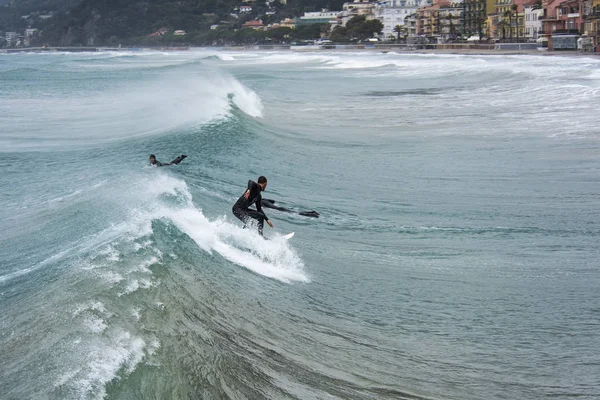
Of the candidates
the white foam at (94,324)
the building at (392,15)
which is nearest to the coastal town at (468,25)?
the building at (392,15)

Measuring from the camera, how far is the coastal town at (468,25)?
7925cm

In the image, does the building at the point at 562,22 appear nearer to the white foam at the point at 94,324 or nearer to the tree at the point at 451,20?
the tree at the point at 451,20

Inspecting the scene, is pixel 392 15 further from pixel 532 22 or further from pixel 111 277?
pixel 111 277

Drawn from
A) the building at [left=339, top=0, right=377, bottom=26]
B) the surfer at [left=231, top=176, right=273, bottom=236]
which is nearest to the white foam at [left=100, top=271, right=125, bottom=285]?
the surfer at [left=231, top=176, right=273, bottom=236]

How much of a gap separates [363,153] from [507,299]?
1195 cm

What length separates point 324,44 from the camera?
160 metres

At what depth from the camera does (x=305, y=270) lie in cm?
1098

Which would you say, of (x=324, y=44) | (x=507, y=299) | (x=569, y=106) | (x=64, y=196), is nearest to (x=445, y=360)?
(x=507, y=299)

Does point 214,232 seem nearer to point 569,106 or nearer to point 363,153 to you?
point 363,153

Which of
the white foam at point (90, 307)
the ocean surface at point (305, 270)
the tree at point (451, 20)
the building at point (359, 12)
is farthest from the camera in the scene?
the building at point (359, 12)

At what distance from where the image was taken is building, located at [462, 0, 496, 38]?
4707 inches

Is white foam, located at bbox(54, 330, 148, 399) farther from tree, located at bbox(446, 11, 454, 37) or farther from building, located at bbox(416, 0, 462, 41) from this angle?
tree, located at bbox(446, 11, 454, 37)

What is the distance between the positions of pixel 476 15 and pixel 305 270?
122 metres

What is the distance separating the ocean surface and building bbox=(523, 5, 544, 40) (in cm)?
7893
